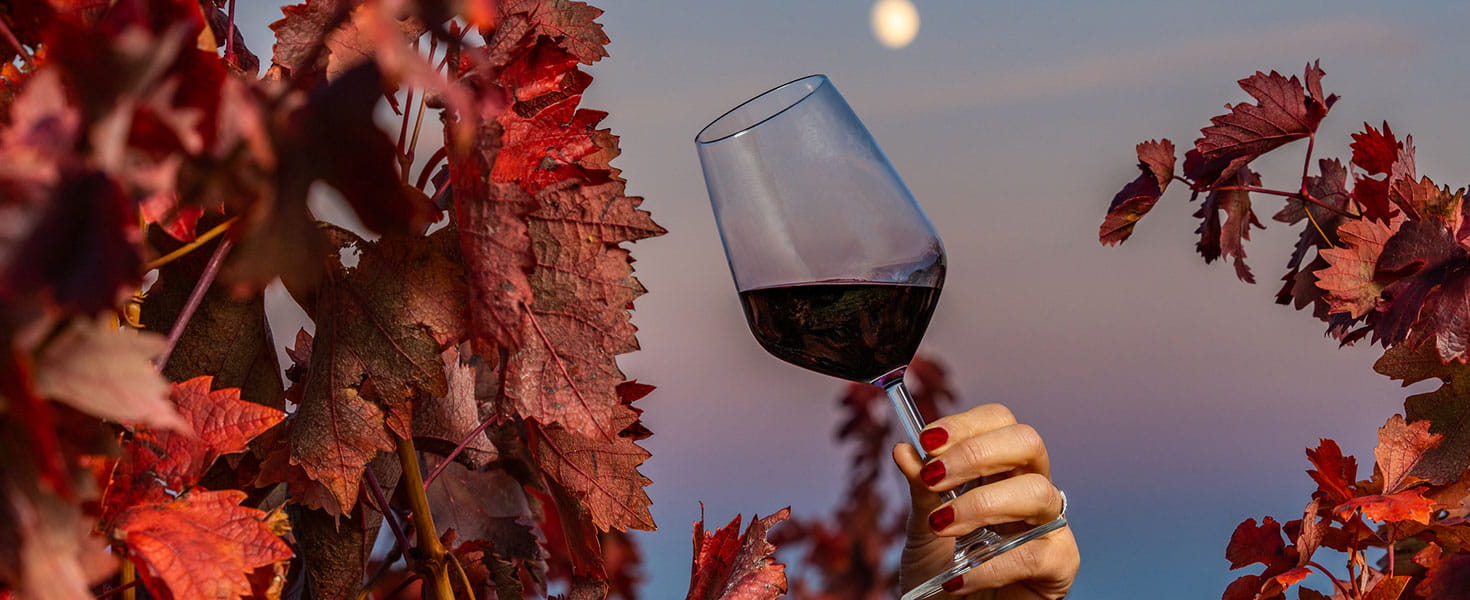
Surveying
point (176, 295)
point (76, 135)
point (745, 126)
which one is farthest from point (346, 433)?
point (745, 126)

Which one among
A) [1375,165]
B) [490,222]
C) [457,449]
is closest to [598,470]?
[457,449]

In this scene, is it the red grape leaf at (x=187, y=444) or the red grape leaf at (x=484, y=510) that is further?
the red grape leaf at (x=484, y=510)

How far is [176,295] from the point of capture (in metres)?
0.74

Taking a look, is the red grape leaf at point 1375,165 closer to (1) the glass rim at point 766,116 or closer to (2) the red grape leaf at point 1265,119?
(2) the red grape leaf at point 1265,119

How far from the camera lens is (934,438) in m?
1.13

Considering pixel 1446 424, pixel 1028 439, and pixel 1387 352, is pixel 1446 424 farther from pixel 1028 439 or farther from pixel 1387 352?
pixel 1028 439

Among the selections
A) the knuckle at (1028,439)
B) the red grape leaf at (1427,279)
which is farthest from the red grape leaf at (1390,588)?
the knuckle at (1028,439)

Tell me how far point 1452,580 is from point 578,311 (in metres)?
0.70

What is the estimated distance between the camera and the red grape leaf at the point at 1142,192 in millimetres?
1320

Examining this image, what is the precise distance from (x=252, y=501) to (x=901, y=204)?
67 cm

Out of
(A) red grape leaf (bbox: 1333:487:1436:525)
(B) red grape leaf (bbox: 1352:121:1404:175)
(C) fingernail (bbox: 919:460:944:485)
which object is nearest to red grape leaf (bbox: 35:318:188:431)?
(C) fingernail (bbox: 919:460:944:485)

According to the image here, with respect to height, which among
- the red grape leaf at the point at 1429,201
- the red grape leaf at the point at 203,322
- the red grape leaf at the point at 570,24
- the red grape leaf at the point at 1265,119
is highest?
the red grape leaf at the point at 1265,119

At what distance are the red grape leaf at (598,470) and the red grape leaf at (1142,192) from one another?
0.77m

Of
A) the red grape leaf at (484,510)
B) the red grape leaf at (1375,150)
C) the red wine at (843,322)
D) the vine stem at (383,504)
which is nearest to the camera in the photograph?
the vine stem at (383,504)
